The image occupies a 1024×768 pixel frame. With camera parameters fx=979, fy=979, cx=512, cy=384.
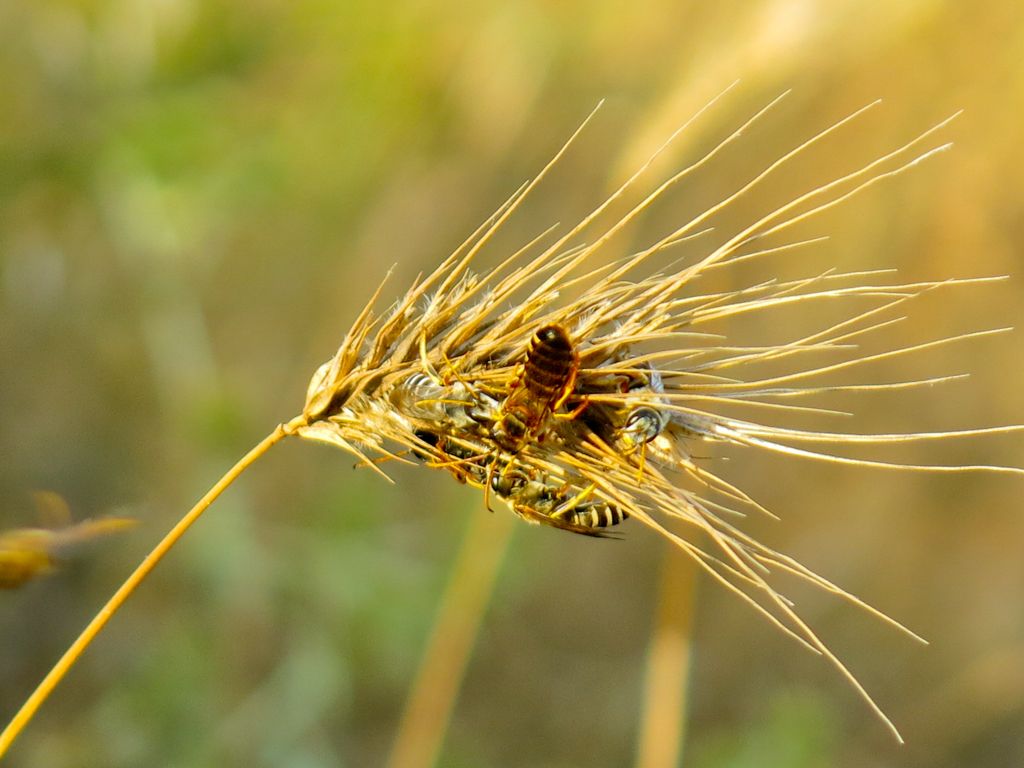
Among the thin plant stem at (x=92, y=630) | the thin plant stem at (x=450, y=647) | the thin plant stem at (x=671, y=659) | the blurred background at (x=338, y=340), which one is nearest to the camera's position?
the thin plant stem at (x=92, y=630)

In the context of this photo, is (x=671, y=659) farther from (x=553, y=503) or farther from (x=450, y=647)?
(x=553, y=503)

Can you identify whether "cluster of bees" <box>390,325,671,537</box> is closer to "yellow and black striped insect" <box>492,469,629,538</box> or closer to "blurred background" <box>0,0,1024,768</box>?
"yellow and black striped insect" <box>492,469,629,538</box>

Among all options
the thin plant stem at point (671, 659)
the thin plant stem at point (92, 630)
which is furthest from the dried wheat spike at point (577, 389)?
the thin plant stem at point (671, 659)

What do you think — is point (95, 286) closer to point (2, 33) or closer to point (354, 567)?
point (2, 33)

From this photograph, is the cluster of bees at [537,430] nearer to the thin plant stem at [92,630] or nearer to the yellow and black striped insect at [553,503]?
the yellow and black striped insect at [553,503]

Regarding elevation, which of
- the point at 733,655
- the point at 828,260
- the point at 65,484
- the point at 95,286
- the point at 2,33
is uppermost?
the point at 2,33

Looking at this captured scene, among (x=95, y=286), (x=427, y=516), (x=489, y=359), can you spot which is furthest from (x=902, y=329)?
(x=489, y=359)
